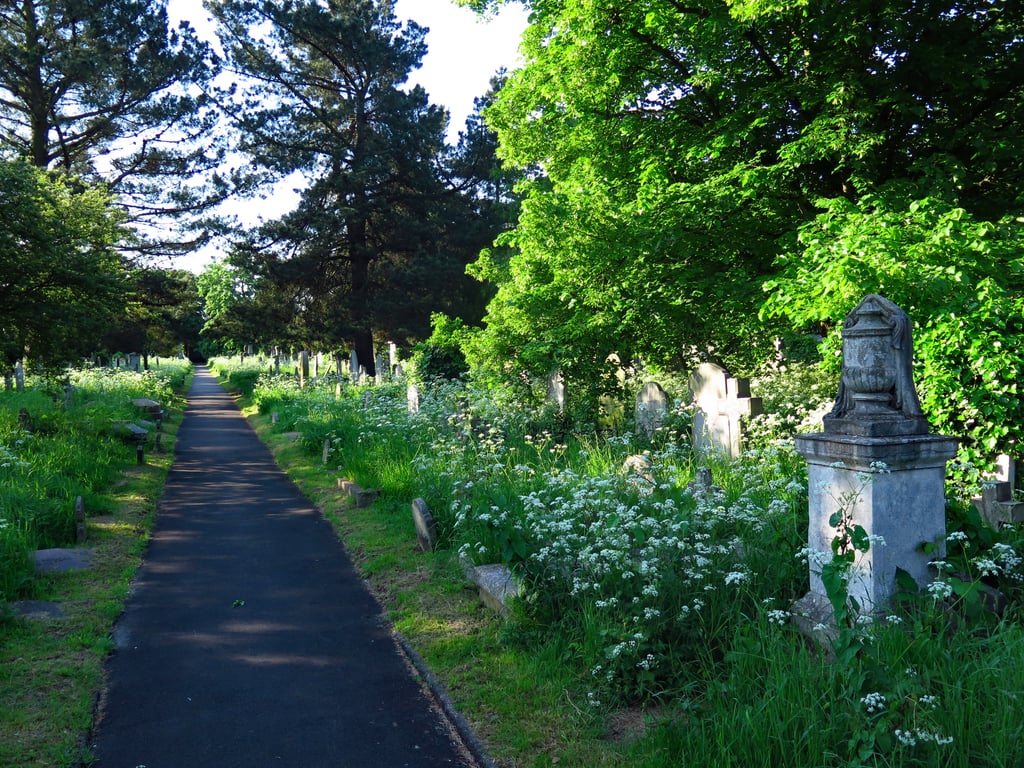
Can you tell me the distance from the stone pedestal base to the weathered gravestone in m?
3.83

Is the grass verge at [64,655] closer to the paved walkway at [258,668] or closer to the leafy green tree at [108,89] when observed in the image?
the paved walkway at [258,668]

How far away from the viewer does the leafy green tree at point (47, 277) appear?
1222cm

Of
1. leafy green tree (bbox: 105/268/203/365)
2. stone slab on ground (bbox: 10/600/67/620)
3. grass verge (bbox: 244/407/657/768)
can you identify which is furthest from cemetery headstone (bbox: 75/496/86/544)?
leafy green tree (bbox: 105/268/203/365)

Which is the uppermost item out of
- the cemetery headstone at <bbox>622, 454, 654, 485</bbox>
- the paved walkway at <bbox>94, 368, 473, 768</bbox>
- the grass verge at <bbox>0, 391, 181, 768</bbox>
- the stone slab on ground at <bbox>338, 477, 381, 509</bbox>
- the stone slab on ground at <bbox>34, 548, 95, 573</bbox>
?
the cemetery headstone at <bbox>622, 454, 654, 485</bbox>

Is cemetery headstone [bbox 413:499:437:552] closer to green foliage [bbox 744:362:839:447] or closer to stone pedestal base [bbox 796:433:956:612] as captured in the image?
green foliage [bbox 744:362:839:447]

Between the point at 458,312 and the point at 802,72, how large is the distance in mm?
23265

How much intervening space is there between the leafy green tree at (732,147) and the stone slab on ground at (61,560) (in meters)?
6.68

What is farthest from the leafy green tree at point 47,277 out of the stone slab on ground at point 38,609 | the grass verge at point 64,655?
the stone slab on ground at point 38,609

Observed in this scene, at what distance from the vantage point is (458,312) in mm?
33250

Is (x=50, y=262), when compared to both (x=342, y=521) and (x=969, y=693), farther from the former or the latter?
(x=969, y=693)

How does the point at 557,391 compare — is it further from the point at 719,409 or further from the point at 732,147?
the point at 732,147

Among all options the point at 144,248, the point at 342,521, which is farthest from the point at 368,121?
the point at 342,521

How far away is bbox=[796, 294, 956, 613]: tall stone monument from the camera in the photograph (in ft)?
13.7

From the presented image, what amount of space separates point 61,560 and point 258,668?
11.7ft
